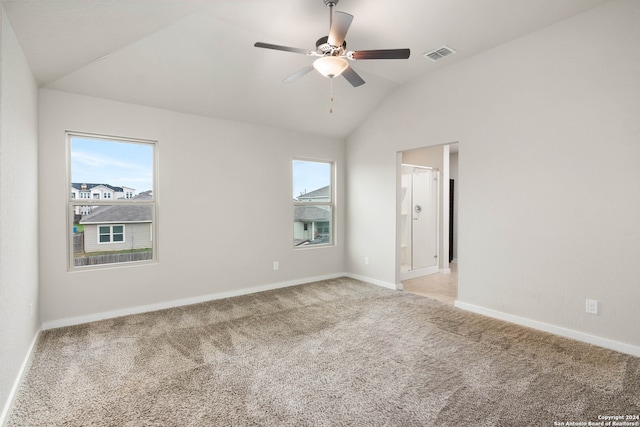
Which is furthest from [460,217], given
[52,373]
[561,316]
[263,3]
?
[52,373]

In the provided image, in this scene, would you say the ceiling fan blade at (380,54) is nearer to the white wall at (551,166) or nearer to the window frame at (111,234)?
the white wall at (551,166)

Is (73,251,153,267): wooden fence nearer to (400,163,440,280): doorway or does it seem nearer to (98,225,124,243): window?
(98,225,124,243): window

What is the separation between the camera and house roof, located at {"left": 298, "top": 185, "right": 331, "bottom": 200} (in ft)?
17.5

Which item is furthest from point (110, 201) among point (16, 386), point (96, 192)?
point (16, 386)

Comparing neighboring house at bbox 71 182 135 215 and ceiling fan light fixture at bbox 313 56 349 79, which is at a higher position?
ceiling fan light fixture at bbox 313 56 349 79

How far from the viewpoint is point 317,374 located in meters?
2.42

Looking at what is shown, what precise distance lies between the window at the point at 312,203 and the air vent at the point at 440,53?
2393 millimetres

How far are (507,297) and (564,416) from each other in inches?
68.1

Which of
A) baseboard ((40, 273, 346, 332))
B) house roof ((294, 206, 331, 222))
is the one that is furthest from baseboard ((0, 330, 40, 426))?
house roof ((294, 206, 331, 222))

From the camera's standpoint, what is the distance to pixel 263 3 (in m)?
2.64

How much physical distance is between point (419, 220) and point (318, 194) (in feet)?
6.56

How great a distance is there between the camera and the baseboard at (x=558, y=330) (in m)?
2.73

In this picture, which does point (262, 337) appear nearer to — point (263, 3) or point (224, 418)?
point (224, 418)

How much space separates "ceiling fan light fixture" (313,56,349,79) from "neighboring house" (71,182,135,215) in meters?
2.73
